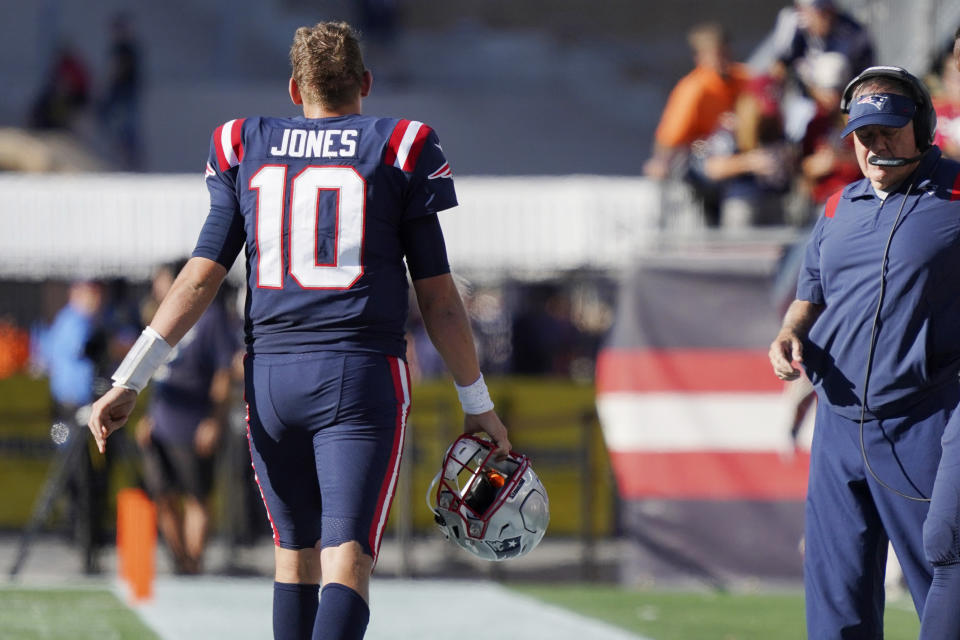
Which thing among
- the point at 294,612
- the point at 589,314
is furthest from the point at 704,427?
the point at 589,314

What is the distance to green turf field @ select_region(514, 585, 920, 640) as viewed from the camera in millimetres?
7355

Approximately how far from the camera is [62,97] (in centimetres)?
2477

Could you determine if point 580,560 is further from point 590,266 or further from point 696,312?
point 590,266

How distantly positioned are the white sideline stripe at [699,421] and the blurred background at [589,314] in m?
0.02

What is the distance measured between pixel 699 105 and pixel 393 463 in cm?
750

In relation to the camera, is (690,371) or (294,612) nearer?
(294,612)

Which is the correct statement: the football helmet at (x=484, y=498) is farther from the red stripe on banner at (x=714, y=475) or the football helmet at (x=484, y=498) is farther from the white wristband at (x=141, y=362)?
the red stripe on banner at (x=714, y=475)

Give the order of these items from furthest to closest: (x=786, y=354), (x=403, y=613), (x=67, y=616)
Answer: (x=403, y=613)
(x=67, y=616)
(x=786, y=354)

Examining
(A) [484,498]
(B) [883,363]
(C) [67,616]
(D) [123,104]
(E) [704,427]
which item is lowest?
(C) [67,616]

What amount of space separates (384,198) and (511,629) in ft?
12.0

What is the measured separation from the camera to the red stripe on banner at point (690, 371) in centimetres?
973

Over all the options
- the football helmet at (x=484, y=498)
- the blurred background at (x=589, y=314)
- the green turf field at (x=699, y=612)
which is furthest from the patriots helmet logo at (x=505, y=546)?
the blurred background at (x=589, y=314)

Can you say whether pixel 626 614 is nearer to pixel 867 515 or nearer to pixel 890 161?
pixel 867 515

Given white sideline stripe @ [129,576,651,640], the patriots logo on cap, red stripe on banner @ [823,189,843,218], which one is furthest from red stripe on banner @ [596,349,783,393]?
the patriots logo on cap
